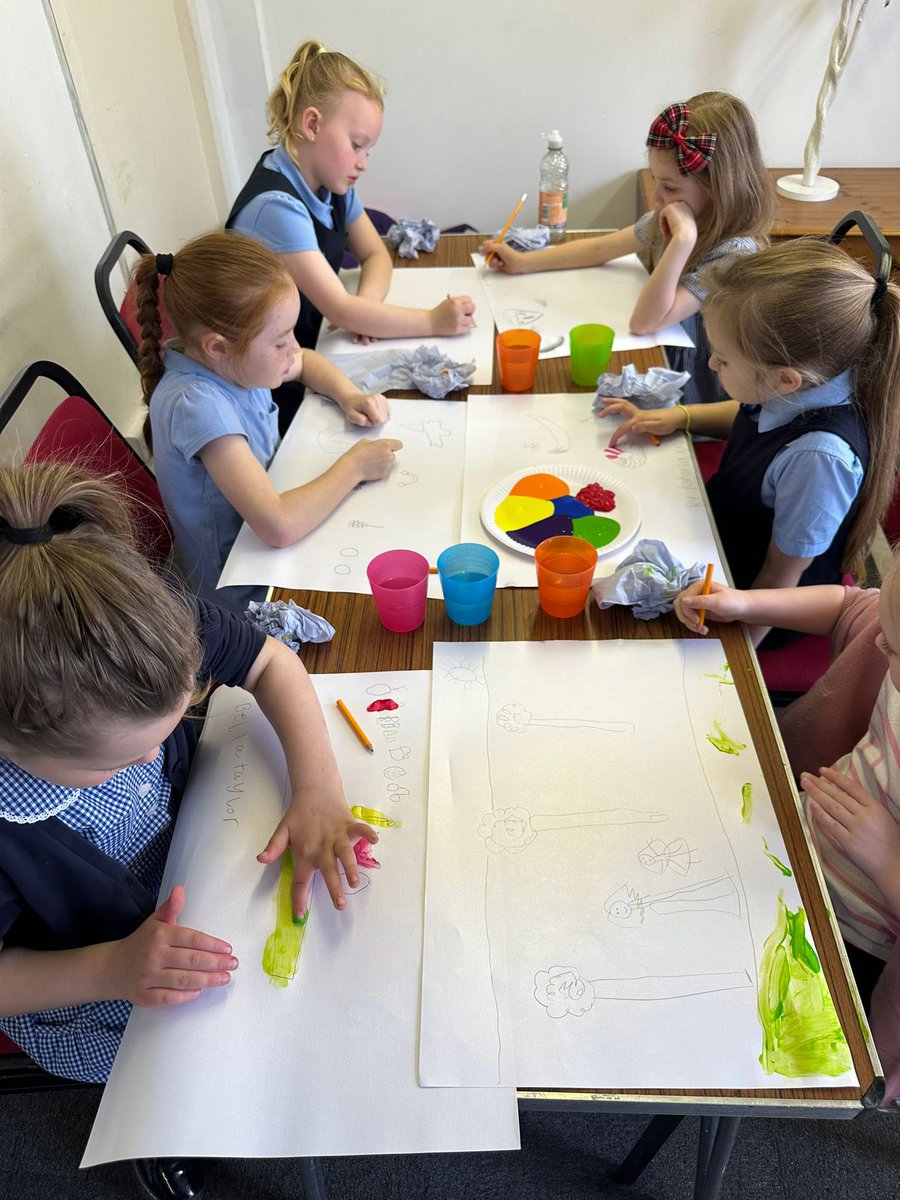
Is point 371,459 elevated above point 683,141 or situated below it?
below

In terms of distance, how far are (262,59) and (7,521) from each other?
254 cm

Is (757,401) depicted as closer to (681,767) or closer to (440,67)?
(681,767)

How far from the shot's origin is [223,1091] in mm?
689

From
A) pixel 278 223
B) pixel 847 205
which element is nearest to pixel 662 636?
pixel 278 223

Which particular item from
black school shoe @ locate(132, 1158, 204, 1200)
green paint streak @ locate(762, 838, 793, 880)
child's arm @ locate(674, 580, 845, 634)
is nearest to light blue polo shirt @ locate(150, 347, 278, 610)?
child's arm @ locate(674, 580, 845, 634)

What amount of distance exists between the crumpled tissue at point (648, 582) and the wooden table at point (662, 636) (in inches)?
0.9

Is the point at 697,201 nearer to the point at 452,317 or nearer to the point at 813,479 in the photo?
the point at 452,317

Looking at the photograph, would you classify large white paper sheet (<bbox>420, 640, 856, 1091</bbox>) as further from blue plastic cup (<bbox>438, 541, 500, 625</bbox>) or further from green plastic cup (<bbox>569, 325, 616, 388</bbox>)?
green plastic cup (<bbox>569, 325, 616, 388</bbox>)

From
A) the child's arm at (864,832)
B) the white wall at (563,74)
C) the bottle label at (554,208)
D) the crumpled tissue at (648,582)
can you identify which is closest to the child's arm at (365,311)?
the bottle label at (554,208)

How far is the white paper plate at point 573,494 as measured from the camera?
1179 millimetres

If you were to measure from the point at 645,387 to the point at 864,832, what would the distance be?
835mm

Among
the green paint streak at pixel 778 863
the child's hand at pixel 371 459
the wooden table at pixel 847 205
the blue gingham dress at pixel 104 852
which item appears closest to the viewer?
the green paint streak at pixel 778 863

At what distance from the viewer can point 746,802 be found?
856 mm

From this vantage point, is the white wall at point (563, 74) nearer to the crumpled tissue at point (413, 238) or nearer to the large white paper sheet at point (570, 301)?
the crumpled tissue at point (413, 238)
